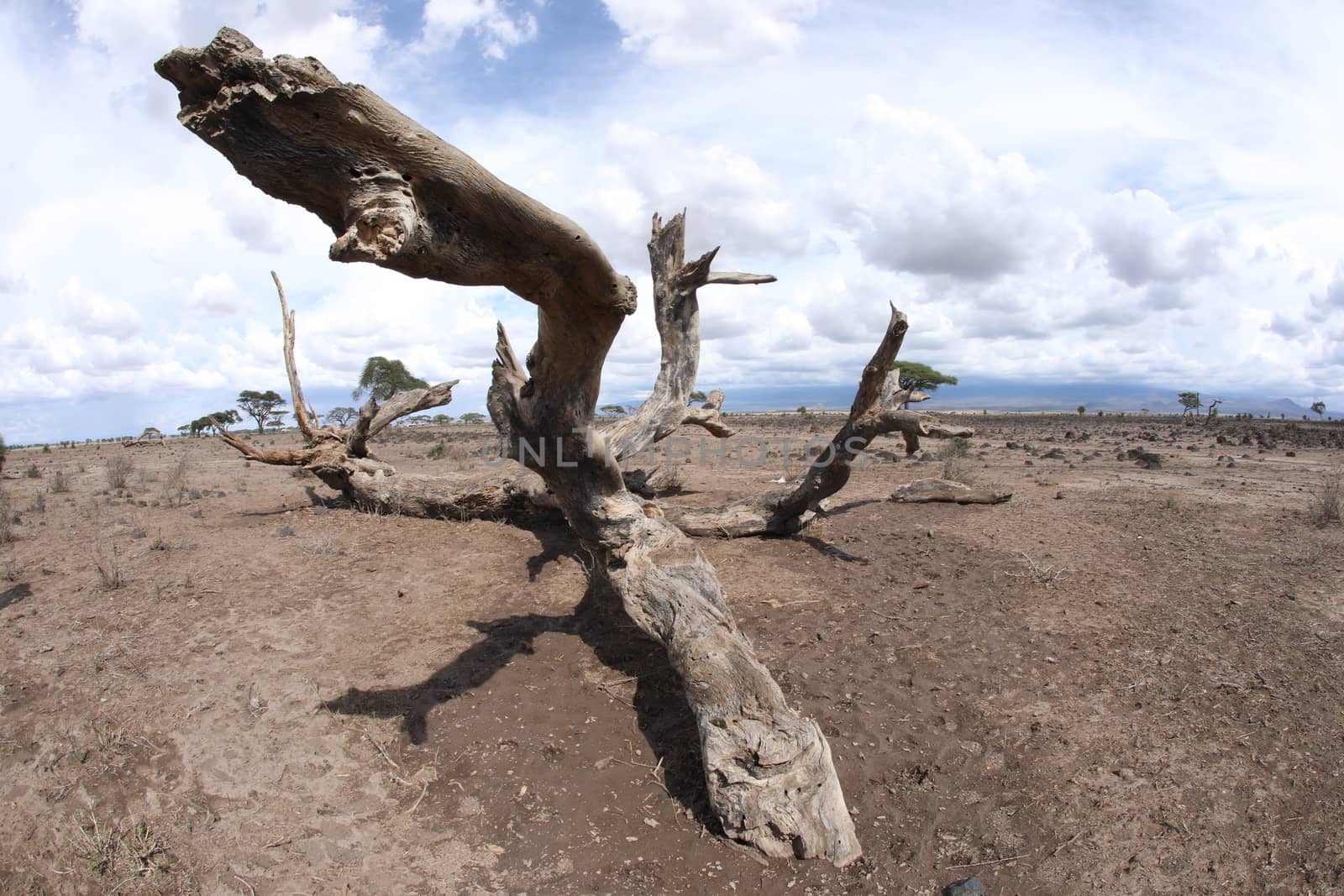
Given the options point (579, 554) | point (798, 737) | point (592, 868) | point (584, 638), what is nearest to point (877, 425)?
point (579, 554)

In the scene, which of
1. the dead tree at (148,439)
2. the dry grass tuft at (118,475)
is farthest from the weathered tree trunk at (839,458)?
the dead tree at (148,439)

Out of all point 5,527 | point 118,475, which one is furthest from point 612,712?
point 118,475

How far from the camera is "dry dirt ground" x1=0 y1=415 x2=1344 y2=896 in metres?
2.93

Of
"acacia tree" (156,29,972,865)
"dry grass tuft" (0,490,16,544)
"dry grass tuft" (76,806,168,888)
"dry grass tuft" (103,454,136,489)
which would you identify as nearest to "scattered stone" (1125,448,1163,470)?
"acacia tree" (156,29,972,865)

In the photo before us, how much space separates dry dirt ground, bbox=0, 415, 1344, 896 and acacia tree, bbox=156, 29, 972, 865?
32cm

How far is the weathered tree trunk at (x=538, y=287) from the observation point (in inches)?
85.6

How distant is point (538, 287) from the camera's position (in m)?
3.28

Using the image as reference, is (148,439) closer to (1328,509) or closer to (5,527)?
(5,527)

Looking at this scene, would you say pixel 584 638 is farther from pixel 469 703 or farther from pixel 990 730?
pixel 990 730

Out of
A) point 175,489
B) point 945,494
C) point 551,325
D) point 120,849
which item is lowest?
point 120,849

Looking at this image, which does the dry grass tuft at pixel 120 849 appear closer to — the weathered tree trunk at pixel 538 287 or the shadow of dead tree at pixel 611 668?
the shadow of dead tree at pixel 611 668

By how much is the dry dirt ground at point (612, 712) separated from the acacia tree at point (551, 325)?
1.06 feet

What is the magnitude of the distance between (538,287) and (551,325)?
0.42m

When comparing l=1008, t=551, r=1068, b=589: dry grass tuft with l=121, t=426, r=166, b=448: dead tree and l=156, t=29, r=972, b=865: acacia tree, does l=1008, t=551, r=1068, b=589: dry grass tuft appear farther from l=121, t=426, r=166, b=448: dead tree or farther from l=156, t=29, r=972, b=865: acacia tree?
l=121, t=426, r=166, b=448: dead tree
